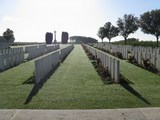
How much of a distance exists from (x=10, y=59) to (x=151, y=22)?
3896 cm

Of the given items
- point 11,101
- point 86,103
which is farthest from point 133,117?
point 11,101

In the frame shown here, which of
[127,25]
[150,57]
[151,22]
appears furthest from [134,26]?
[150,57]

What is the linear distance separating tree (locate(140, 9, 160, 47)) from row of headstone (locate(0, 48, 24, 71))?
3521 cm

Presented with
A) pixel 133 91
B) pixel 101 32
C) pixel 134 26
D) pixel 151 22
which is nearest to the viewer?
pixel 133 91

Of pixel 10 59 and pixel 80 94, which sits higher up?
pixel 10 59

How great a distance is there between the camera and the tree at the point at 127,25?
214 ft

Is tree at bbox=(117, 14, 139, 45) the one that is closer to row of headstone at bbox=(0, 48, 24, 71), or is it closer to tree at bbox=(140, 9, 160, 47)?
tree at bbox=(140, 9, 160, 47)

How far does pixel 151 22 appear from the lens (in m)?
52.7

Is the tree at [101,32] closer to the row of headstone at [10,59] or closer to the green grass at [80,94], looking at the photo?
the row of headstone at [10,59]

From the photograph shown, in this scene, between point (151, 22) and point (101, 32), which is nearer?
point (151, 22)

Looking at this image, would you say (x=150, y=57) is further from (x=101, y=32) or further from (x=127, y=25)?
(x=101, y=32)

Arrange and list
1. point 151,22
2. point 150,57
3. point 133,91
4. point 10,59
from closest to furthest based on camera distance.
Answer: point 133,91 < point 150,57 < point 10,59 < point 151,22

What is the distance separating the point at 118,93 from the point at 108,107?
169cm

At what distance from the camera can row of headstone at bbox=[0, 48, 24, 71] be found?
16.4m
